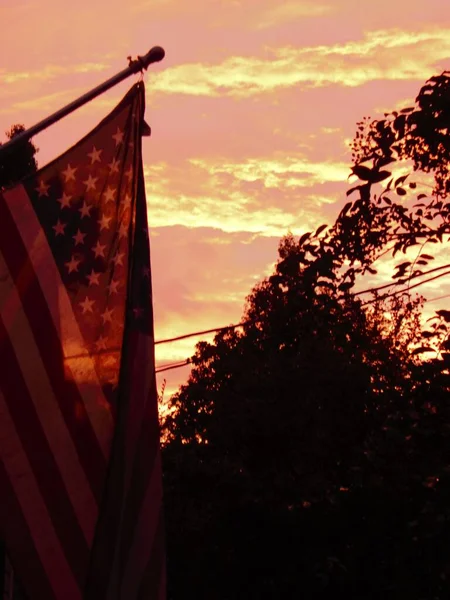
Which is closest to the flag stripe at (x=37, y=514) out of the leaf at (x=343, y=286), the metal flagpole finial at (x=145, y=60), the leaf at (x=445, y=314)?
the metal flagpole finial at (x=145, y=60)

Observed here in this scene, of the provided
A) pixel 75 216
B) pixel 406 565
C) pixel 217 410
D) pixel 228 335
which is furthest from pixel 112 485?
pixel 228 335

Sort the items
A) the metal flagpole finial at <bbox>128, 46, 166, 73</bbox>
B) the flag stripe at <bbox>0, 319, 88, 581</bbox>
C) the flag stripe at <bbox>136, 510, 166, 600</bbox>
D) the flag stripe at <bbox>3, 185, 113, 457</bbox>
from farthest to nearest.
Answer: the metal flagpole finial at <bbox>128, 46, 166, 73</bbox>, the flag stripe at <bbox>3, 185, 113, 457</bbox>, the flag stripe at <bbox>136, 510, 166, 600</bbox>, the flag stripe at <bbox>0, 319, 88, 581</bbox>

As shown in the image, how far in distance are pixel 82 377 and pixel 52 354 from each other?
0.25 m

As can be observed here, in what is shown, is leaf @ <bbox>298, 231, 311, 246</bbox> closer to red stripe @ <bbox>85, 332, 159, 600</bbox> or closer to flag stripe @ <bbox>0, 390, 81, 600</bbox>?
red stripe @ <bbox>85, 332, 159, 600</bbox>

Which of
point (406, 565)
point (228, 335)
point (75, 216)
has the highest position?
point (228, 335)

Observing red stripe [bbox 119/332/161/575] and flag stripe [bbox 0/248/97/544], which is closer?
flag stripe [bbox 0/248/97/544]

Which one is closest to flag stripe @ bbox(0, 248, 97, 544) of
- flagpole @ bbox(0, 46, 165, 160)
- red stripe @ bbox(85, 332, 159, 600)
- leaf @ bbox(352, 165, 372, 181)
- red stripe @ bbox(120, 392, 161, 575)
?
red stripe @ bbox(85, 332, 159, 600)

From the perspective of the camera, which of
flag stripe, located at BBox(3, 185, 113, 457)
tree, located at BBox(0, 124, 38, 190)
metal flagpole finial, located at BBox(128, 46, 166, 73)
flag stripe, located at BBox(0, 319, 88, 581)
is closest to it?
flag stripe, located at BBox(0, 319, 88, 581)

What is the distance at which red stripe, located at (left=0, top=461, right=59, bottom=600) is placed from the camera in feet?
21.8

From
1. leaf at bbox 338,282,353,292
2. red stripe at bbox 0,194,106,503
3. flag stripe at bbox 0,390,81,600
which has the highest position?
leaf at bbox 338,282,353,292

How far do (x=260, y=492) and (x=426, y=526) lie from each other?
10.8 meters

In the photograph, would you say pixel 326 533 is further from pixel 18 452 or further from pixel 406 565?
pixel 18 452

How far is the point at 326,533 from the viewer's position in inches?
812

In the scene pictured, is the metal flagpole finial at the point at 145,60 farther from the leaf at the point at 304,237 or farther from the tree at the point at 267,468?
the tree at the point at 267,468
